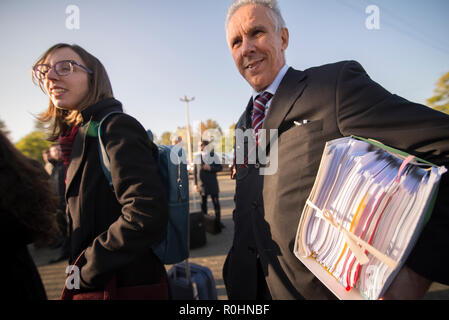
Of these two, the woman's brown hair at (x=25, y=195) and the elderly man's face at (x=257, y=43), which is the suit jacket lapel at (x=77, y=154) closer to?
the woman's brown hair at (x=25, y=195)

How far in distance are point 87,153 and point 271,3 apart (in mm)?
1518

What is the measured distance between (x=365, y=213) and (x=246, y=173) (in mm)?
659

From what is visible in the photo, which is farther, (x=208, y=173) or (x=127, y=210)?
(x=208, y=173)

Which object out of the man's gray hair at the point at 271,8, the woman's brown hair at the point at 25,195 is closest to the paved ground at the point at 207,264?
the woman's brown hair at the point at 25,195

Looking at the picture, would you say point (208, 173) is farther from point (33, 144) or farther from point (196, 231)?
point (33, 144)

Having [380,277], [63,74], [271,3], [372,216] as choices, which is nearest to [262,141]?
[372,216]

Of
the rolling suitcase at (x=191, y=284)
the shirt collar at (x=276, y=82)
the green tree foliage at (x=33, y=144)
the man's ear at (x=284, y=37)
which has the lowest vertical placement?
the green tree foliage at (x=33, y=144)

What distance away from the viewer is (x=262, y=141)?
1.13 metres

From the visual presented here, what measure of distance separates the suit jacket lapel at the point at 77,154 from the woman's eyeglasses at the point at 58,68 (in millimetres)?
446

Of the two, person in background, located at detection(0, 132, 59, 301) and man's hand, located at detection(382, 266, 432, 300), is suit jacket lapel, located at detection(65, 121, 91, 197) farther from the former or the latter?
man's hand, located at detection(382, 266, 432, 300)

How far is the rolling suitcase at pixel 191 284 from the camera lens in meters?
1.86

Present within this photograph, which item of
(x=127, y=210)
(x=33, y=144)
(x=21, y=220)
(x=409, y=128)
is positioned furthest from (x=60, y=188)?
(x=33, y=144)

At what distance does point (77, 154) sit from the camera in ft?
4.33

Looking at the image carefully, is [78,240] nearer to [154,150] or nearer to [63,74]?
[154,150]
